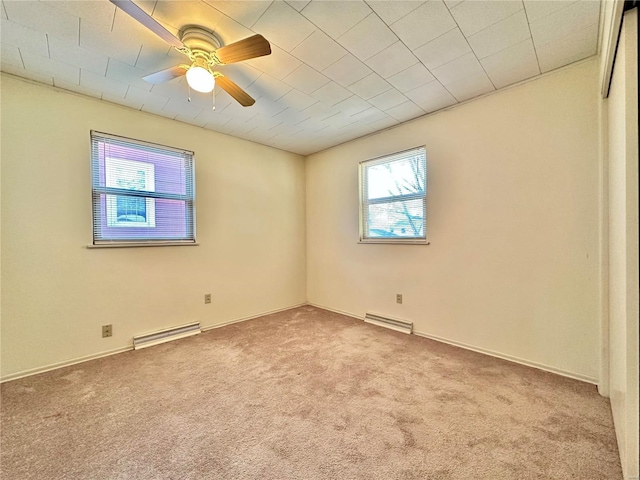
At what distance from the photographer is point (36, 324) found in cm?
226

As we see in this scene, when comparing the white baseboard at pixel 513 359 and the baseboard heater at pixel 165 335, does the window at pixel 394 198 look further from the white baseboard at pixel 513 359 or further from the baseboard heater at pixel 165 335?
the baseboard heater at pixel 165 335

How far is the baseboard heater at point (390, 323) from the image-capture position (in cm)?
310

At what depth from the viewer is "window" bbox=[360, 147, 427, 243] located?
3082mm

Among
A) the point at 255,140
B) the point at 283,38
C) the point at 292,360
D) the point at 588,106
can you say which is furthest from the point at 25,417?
the point at 588,106

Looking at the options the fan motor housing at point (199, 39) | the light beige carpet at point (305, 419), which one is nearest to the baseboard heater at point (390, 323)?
the light beige carpet at point (305, 419)

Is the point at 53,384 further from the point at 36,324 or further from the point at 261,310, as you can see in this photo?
the point at 261,310

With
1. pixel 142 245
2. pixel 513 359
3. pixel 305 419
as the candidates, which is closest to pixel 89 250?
pixel 142 245

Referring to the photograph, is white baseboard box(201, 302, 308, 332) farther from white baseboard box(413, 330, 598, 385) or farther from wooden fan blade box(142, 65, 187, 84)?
wooden fan blade box(142, 65, 187, 84)

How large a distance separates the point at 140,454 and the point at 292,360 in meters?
1.26

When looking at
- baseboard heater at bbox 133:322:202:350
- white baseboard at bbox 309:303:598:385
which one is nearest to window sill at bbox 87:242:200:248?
baseboard heater at bbox 133:322:202:350

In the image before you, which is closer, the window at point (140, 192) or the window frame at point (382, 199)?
the window at point (140, 192)

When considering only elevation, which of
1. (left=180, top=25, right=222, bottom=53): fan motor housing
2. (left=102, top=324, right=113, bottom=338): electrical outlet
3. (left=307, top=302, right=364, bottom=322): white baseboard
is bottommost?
(left=307, top=302, right=364, bottom=322): white baseboard

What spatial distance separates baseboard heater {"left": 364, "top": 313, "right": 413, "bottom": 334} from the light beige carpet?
51 cm

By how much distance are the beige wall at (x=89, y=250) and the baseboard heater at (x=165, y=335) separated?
0.24 ft
